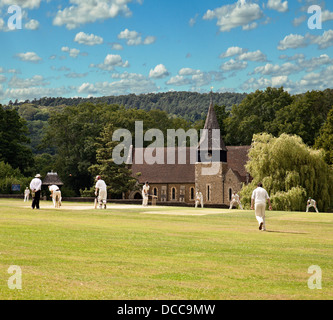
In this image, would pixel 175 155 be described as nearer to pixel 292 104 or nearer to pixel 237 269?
pixel 292 104

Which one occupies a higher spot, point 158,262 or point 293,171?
point 293,171

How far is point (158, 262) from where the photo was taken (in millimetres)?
13500

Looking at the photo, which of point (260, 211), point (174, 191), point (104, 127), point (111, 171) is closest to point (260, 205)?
point (260, 211)

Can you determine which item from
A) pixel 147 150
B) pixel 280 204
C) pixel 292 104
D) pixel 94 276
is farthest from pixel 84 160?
pixel 94 276

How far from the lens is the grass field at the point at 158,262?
33.6 feet

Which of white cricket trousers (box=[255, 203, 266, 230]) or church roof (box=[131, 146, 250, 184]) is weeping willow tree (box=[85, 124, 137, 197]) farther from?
white cricket trousers (box=[255, 203, 266, 230])

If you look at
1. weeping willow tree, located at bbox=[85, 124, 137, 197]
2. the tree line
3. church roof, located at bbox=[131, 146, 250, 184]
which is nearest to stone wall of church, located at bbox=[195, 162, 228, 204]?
church roof, located at bbox=[131, 146, 250, 184]

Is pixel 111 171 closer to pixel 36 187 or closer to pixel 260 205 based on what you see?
pixel 36 187

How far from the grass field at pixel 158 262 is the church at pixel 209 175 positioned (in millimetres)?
62156

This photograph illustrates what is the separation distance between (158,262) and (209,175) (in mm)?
74420

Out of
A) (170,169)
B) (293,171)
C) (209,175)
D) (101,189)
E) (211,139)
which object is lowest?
(101,189)

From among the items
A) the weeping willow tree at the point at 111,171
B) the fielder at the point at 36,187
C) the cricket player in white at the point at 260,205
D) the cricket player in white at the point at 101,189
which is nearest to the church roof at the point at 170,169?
the weeping willow tree at the point at 111,171

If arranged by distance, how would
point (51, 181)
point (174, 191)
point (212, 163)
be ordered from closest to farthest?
point (51, 181), point (212, 163), point (174, 191)

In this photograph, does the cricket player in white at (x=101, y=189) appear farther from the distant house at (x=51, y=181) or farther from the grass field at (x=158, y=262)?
the distant house at (x=51, y=181)
